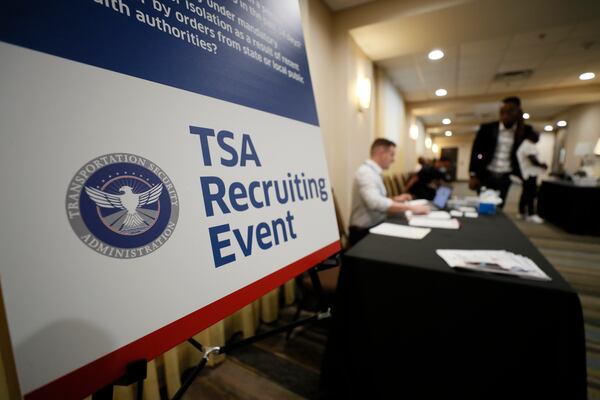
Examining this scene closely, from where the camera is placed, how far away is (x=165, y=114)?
0.53 m

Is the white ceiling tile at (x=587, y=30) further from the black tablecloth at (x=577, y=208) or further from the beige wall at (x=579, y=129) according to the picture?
the black tablecloth at (x=577, y=208)

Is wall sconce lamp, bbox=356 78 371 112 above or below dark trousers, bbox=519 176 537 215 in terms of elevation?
above

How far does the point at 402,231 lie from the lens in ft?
4.34

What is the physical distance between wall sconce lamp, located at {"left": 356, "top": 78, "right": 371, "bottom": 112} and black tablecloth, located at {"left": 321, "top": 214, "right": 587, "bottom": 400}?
2.22 m

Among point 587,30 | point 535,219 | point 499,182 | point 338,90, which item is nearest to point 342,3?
point 338,90

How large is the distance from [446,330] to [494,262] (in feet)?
0.98

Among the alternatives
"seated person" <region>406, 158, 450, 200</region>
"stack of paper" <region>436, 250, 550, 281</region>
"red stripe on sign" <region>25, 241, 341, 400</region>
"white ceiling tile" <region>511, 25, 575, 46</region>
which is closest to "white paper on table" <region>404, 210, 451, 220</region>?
"stack of paper" <region>436, 250, 550, 281</region>

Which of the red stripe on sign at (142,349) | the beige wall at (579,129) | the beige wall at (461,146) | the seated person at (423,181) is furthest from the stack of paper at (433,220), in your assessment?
the beige wall at (461,146)

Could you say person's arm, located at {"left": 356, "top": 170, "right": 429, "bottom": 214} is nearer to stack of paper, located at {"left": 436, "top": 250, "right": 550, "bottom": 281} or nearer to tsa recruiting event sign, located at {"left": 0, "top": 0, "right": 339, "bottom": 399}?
stack of paper, located at {"left": 436, "top": 250, "right": 550, "bottom": 281}

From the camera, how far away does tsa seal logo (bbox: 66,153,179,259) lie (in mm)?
411

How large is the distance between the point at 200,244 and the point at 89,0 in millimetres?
513

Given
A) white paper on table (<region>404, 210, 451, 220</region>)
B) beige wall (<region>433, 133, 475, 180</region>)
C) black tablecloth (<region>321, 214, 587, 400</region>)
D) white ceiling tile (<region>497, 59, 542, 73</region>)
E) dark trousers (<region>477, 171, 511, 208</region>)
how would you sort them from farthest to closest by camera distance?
beige wall (<region>433, 133, 475, 180</region>) → white ceiling tile (<region>497, 59, 542, 73</region>) → dark trousers (<region>477, 171, 511, 208</region>) → white paper on table (<region>404, 210, 451, 220</region>) → black tablecloth (<region>321, 214, 587, 400</region>)

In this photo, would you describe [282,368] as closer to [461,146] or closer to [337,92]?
[337,92]

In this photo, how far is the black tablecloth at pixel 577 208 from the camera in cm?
316
